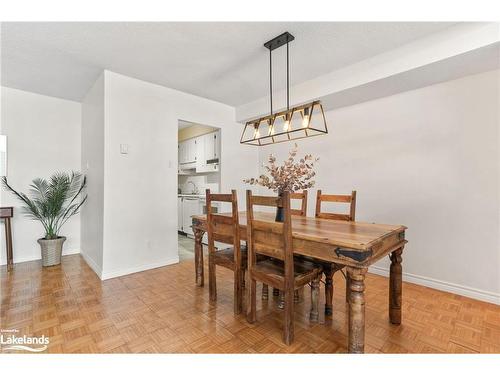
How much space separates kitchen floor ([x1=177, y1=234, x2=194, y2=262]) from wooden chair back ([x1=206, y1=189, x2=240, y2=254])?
5.39 ft

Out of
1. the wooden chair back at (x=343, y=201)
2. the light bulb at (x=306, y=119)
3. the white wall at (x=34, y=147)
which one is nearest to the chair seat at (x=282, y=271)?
the wooden chair back at (x=343, y=201)

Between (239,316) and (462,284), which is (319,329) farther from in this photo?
(462,284)

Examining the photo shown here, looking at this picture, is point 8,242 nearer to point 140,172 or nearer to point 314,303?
point 140,172

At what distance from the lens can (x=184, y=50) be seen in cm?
242

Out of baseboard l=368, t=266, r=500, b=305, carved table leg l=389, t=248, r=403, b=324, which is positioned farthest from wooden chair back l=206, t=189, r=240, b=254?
baseboard l=368, t=266, r=500, b=305

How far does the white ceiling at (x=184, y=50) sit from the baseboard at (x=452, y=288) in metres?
2.44

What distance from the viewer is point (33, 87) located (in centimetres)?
333

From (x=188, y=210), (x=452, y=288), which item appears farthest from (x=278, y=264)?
(x=188, y=210)

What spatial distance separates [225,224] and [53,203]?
270cm

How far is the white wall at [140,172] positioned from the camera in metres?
2.88

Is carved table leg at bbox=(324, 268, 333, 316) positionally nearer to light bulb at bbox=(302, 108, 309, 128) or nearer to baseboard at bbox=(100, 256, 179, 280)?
light bulb at bbox=(302, 108, 309, 128)

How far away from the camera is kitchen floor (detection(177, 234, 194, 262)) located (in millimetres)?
3753

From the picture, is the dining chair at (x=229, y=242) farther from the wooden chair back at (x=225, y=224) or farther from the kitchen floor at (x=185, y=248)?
the kitchen floor at (x=185, y=248)
